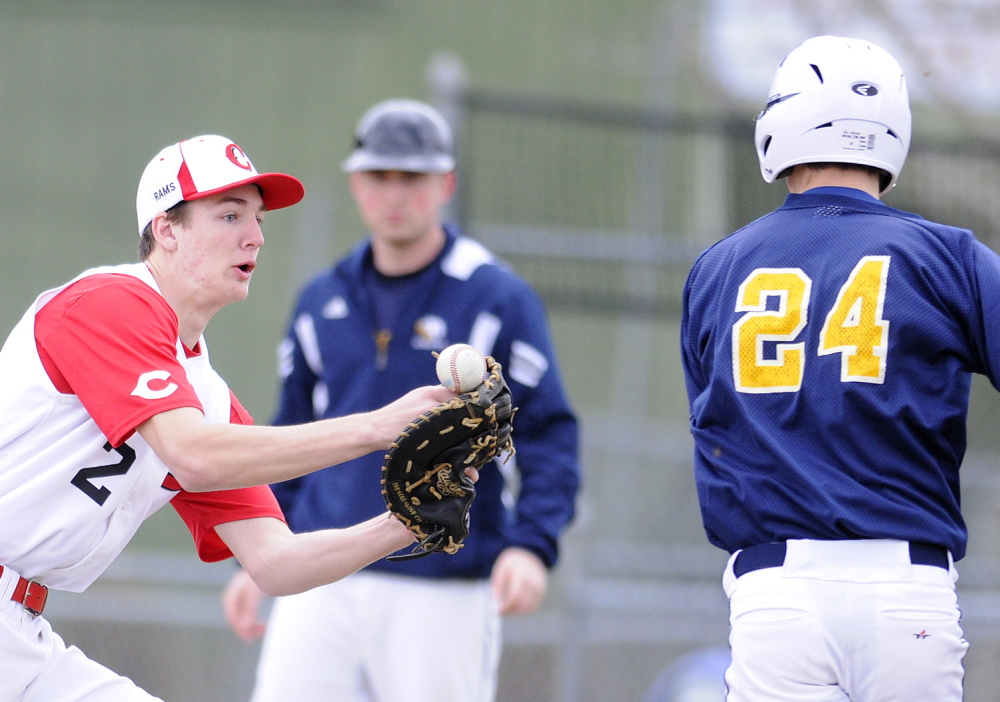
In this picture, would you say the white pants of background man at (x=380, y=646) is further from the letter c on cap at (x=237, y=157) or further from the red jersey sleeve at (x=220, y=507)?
the letter c on cap at (x=237, y=157)

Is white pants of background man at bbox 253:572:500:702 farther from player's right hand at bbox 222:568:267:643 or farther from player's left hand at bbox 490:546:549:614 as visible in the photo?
player's right hand at bbox 222:568:267:643

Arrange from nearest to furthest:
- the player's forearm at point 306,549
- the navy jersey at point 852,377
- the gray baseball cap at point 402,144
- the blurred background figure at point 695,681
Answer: the navy jersey at point 852,377
the player's forearm at point 306,549
the gray baseball cap at point 402,144
the blurred background figure at point 695,681

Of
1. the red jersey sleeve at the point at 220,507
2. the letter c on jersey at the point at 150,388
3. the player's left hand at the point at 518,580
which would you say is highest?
the letter c on jersey at the point at 150,388

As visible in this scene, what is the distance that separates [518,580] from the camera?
15.0 feet

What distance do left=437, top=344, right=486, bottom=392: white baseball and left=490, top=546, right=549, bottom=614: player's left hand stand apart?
181cm

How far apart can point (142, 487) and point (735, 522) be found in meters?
1.54

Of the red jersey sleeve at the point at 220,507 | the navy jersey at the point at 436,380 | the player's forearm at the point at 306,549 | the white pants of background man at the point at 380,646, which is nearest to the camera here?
the player's forearm at the point at 306,549

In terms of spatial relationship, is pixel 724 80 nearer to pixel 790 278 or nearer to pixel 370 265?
pixel 370 265

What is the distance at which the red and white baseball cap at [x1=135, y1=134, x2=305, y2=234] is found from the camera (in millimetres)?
3258

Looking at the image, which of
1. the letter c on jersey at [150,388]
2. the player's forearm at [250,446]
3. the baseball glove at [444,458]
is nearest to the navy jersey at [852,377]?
the baseball glove at [444,458]

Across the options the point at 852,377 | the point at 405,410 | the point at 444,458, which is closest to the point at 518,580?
the point at 444,458

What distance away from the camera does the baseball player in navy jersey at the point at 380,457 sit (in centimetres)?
457

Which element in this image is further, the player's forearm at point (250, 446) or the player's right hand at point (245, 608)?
the player's right hand at point (245, 608)

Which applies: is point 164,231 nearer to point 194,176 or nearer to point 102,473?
point 194,176
